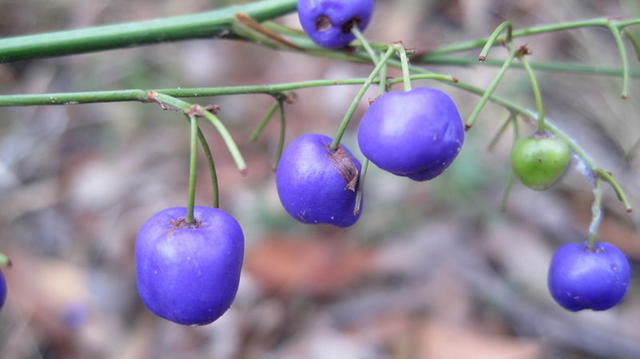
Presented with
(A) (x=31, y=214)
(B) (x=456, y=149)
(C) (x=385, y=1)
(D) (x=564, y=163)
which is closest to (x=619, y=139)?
(C) (x=385, y=1)

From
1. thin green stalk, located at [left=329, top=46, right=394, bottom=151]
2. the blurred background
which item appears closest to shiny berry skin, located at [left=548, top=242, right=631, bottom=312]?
thin green stalk, located at [left=329, top=46, right=394, bottom=151]

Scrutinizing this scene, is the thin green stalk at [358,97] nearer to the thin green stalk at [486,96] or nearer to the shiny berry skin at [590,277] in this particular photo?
the thin green stalk at [486,96]

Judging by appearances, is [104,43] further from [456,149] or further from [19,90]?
[19,90]

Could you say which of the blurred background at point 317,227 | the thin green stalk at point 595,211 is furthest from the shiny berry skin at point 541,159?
the blurred background at point 317,227

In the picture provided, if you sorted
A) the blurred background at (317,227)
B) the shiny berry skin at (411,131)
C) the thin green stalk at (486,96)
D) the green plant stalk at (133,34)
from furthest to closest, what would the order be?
the blurred background at (317,227) → the green plant stalk at (133,34) → the thin green stalk at (486,96) → the shiny berry skin at (411,131)

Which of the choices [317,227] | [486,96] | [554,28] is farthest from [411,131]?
[317,227]

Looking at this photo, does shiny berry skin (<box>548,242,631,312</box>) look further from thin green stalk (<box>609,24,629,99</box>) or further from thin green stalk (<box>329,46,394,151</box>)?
thin green stalk (<box>329,46,394,151</box>)
